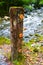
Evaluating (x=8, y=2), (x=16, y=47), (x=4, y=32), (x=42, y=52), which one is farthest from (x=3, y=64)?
(x=8, y=2)

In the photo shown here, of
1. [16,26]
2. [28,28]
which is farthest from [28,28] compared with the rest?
[16,26]

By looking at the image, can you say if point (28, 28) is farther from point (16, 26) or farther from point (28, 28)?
point (16, 26)

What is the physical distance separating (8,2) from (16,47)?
8847 millimetres

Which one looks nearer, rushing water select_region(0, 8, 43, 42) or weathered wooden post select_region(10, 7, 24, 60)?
weathered wooden post select_region(10, 7, 24, 60)

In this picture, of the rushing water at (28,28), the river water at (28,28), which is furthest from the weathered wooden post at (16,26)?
the rushing water at (28,28)

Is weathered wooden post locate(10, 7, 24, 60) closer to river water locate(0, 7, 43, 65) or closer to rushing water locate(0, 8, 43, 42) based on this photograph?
river water locate(0, 7, 43, 65)

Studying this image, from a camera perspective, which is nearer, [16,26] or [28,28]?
[16,26]

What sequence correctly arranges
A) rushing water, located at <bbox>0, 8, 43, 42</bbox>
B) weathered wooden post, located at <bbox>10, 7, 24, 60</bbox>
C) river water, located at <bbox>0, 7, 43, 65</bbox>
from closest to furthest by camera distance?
1. weathered wooden post, located at <bbox>10, 7, 24, 60</bbox>
2. river water, located at <bbox>0, 7, 43, 65</bbox>
3. rushing water, located at <bbox>0, 8, 43, 42</bbox>

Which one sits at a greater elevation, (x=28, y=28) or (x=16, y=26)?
(x=16, y=26)

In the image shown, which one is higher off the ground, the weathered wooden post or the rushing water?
the weathered wooden post

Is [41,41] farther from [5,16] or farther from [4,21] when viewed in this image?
[5,16]

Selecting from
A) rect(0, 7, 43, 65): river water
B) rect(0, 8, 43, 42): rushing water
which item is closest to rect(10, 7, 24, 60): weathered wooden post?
rect(0, 7, 43, 65): river water

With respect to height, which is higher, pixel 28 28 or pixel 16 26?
pixel 16 26

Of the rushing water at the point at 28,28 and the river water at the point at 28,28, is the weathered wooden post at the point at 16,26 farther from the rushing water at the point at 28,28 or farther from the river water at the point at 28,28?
the rushing water at the point at 28,28
